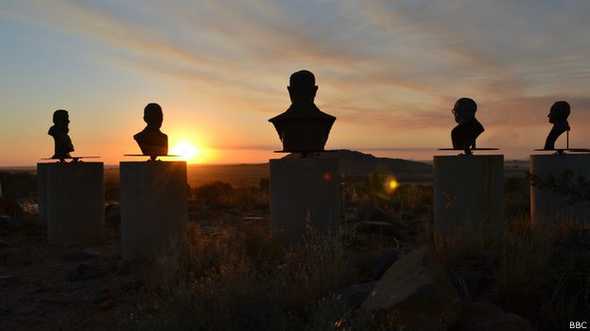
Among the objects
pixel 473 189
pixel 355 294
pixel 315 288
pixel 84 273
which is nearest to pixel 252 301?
pixel 315 288

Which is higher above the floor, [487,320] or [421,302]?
[421,302]

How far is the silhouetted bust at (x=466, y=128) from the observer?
797 centimetres

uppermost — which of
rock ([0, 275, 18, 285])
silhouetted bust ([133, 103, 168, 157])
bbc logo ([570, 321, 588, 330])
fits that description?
silhouetted bust ([133, 103, 168, 157])

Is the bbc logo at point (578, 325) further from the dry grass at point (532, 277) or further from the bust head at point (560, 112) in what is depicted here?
the bust head at point (560, 112)

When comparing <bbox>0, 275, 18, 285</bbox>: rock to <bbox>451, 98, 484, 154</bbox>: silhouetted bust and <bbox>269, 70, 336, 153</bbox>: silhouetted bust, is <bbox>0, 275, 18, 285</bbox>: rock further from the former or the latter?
<bbox>451, 98, 484, 154</bbox>: silhouetted bust

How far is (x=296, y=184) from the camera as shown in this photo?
7.52 metres

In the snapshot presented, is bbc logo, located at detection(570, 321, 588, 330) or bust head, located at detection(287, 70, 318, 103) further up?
bust head, located at detection(287, 70, 318, 103)

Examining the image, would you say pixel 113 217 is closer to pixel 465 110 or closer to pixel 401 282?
pixel 465 110

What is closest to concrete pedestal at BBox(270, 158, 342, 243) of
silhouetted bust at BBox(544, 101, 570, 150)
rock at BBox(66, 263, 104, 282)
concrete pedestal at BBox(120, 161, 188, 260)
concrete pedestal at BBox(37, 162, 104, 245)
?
concrete pedestal at BBox(120, 161, 188, 260)

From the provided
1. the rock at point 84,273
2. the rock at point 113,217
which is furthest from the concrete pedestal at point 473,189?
the rock at point 113,217

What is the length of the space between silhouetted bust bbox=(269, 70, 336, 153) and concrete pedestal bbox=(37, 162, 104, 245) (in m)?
4.32

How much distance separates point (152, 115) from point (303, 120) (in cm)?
265

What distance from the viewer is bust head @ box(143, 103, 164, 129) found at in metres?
8.74

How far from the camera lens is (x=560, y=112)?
8.96m
